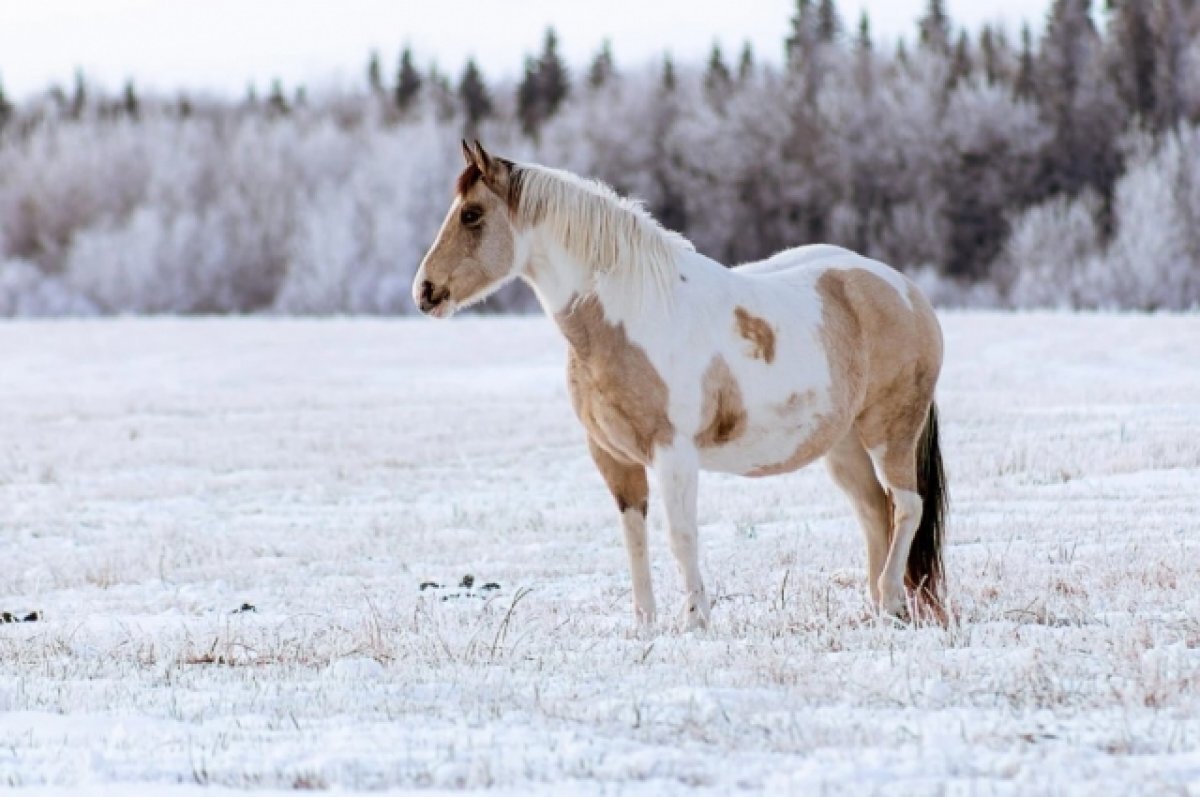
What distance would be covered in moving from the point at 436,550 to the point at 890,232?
50.8m

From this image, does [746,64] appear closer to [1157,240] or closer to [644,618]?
[1157,240]

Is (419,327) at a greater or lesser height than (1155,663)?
lesser

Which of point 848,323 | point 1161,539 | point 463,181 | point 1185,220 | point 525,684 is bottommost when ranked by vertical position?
point 1185,220

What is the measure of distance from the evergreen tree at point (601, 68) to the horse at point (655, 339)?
79377mm

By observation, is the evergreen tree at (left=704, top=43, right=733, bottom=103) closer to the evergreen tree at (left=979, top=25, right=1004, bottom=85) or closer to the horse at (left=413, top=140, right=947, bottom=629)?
the evergreen tree at (left=979, top=25, right=1004, bottom=85)

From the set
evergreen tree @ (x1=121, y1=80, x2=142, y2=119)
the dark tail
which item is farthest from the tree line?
the dark tail

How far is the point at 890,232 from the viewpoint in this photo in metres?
60.3

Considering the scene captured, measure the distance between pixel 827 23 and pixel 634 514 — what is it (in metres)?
77.8

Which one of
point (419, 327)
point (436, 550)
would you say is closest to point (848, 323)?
point (436, 550)

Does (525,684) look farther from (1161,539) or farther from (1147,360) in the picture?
(1147,360)

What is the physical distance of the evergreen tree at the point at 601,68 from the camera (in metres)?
87.7

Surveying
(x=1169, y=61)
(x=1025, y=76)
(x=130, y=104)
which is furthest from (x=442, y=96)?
(x=1169, y=61)

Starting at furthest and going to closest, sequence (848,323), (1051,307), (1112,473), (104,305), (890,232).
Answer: (104,305), (890,232), (1051,307), (1112,473), (848,323)

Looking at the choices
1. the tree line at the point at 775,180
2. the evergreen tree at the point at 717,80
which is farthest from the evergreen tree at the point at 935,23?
the evergreen tree at the point at 717,80
